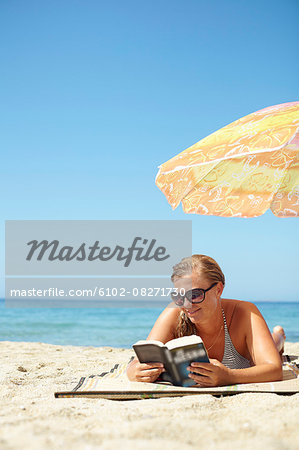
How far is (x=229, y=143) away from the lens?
2.97 m

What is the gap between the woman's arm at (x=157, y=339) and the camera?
8.80 feet

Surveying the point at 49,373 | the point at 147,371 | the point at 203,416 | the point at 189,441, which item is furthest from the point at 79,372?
the point at 189,441

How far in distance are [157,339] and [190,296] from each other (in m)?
0.39

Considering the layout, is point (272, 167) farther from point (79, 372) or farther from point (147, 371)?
point (79, 372)

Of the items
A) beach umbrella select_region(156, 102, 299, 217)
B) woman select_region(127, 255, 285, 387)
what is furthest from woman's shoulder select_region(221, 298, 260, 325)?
beach umbrella select_region(156, 102, 299, 217)

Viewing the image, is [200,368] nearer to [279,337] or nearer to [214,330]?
[214,330]

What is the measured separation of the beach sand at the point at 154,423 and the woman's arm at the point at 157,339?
26cm

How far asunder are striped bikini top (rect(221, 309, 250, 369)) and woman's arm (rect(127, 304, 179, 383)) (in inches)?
14.2

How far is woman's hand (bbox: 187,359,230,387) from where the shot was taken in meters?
2.50

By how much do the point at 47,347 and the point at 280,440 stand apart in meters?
5.27

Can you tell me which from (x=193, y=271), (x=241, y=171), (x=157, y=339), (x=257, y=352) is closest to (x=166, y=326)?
(x=157, y=339)

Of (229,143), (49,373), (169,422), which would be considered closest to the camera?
(169,422)

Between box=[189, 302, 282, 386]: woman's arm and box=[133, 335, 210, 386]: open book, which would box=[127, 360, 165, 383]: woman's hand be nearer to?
box=[133, 335, 210, 386]: open book

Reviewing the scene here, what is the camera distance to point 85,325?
18.7 meters
